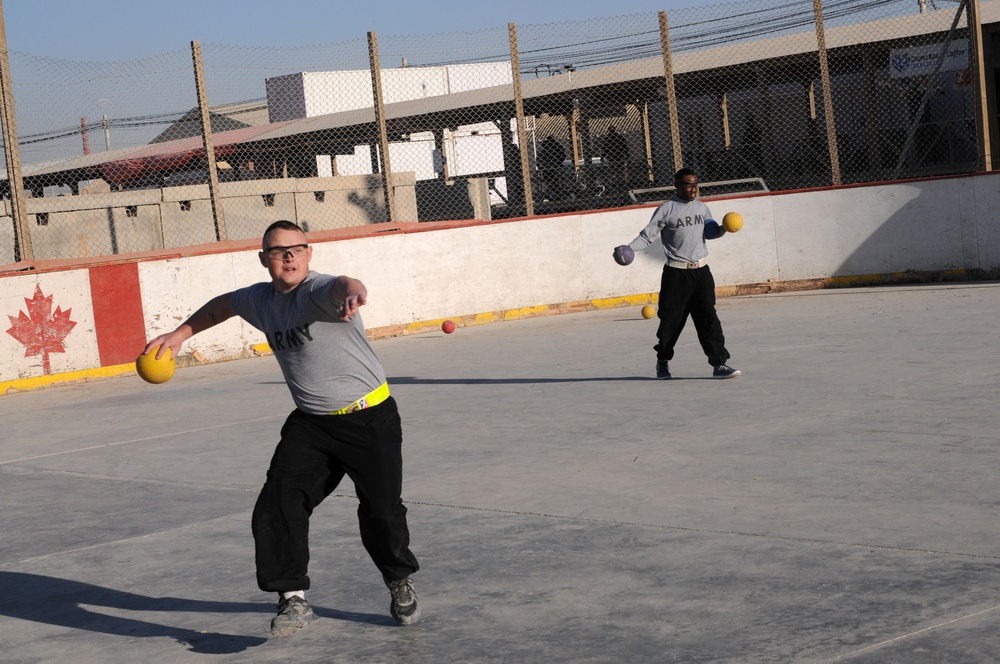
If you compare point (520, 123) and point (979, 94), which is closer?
point (979, 94)

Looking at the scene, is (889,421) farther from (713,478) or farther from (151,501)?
(151,501)

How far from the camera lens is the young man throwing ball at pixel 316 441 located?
493 centimetres

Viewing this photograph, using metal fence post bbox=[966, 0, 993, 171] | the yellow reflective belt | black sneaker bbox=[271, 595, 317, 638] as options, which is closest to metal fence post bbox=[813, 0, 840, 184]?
metal fence post bbox=[966, 0, 993, 171]

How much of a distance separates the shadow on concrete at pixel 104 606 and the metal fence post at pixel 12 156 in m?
10.4

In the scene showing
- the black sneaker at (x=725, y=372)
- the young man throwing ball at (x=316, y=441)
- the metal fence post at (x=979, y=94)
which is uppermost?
the metal fence post at (x=979, y=94)

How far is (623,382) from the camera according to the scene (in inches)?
443

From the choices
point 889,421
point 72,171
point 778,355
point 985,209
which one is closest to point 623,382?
point 778,355

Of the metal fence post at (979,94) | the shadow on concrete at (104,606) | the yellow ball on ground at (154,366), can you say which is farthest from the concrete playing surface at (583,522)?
the metal fence post at (979,94)

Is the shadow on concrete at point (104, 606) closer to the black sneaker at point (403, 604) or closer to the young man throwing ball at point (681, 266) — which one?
the black sneaker at point (403, 604)

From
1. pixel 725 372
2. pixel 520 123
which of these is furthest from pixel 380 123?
pixel 725 372

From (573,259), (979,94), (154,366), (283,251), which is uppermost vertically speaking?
(979,94)

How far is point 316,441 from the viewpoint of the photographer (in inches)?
199

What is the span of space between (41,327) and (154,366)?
10.4 m

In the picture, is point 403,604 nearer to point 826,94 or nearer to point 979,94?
point 826,94
